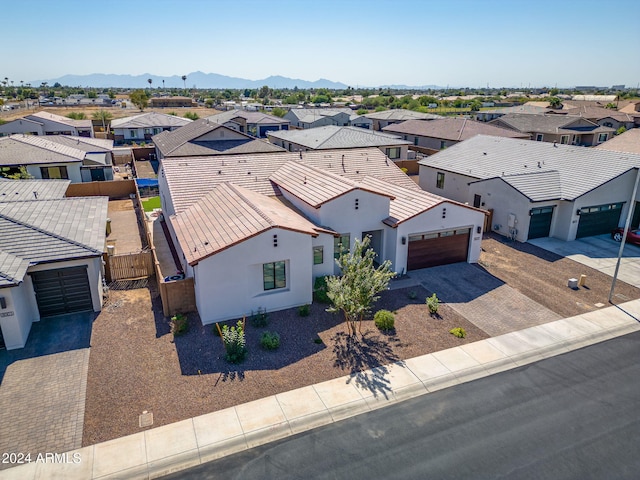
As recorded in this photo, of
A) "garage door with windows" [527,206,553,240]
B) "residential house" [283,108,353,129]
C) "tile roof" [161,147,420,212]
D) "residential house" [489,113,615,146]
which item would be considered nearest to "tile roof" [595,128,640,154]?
"residential house" [489,113,615,146]

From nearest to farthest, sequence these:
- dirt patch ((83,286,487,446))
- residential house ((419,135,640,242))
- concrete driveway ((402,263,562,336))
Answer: dirt patch ((83,286,487,446)) < concrete driveway ((402,263,562,336)) < residential house ((419,135,640,242))

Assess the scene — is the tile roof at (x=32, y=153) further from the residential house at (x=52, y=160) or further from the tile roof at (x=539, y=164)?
the tile roof at (x=539, y=164)

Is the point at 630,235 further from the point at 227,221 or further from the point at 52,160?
the point at 52,160

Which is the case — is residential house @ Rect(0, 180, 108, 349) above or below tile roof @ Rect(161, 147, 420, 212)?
below

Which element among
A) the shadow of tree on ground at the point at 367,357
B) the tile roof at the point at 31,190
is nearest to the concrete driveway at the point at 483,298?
the shadow of tree on ground at the point at 367,357

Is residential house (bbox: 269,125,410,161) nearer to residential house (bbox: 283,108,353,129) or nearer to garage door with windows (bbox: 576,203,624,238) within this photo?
residential house (bbox: 283,108,353,129)

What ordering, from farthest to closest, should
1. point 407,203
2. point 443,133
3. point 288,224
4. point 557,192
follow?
point 443,133 < point 557,192 < point 407,203 < point 288,224

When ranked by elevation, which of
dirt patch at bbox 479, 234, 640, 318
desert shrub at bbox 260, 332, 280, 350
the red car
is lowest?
dirt patch at bbox 479, 234, 640, 318

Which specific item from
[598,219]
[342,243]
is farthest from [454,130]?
[342,243]
